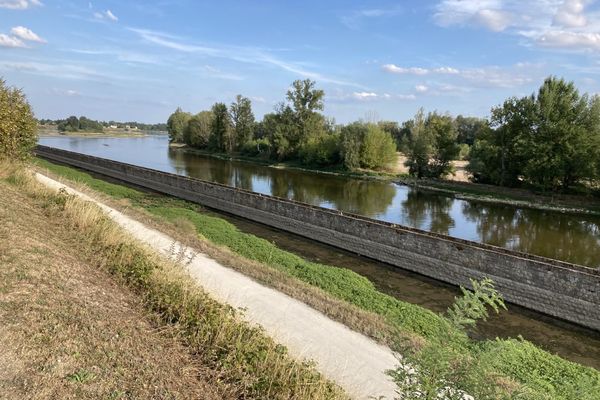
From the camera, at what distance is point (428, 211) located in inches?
1507

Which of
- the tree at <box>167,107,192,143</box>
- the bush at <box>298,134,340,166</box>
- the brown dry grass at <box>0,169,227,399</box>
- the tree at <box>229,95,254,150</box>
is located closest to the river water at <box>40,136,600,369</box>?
the bush at <box>298,134,340,166</box>

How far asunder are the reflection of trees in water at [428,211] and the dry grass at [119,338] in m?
23.9

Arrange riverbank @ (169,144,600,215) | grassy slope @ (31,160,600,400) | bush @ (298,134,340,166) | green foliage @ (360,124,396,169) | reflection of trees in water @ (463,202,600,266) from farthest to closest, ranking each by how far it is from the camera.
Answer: bush @ (298,134,340,166)
green foliage @ (360,124,396,169)
riverbank @ (169,144,600,215)
reflection of trees in water @ (463,202,600,266)
grassy slope @ (31,160,600,400)

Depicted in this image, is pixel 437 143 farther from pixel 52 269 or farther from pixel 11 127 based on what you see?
pixel 52 269

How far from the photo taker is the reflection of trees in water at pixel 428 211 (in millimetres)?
31625

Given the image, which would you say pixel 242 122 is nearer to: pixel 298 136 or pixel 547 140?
pixel 298 136

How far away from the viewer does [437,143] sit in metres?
60.3

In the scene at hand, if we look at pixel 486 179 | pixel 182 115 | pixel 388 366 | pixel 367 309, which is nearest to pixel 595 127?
pixel 486 179

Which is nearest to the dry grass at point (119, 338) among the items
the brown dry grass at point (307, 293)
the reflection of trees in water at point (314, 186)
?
the brown dry grass at point (307, 293)

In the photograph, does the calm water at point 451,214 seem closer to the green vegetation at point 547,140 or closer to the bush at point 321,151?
the green vegetation at point 547,140

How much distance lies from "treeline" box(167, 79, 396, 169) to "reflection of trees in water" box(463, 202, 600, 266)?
29007 millimetres

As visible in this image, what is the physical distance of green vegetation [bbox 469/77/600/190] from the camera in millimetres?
43562

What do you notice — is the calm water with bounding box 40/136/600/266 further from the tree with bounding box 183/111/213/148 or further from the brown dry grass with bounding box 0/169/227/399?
the tree with bounding box 183/111/213/148

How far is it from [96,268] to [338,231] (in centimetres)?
1580
